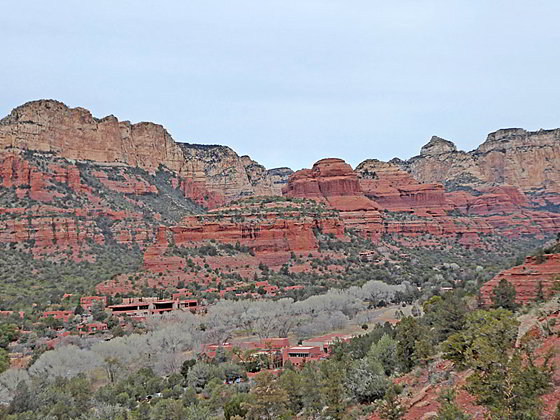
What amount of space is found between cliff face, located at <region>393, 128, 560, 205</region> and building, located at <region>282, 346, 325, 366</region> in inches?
4171

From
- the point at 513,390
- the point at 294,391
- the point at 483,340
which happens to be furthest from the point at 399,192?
the point at 513,390

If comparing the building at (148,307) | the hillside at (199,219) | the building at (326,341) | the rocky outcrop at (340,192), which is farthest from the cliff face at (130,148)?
the building at (326,341)

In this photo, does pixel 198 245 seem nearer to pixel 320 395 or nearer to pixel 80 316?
pixel 80 316

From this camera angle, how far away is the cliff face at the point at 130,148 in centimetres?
9394

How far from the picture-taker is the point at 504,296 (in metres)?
31.6

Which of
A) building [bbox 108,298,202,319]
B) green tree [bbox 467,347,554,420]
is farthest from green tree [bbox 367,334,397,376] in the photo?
building [bbox 108,298,202,319]

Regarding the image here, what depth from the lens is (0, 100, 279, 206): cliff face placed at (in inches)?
3698

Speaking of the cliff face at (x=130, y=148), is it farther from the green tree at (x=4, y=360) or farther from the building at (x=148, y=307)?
the green tree at (x=4, y=360)

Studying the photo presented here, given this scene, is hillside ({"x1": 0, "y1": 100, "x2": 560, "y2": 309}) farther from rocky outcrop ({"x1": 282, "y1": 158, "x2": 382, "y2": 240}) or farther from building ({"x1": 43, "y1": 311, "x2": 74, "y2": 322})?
building ({"x1": 43, "y1": 311, "x2": 74, "y2": 322})

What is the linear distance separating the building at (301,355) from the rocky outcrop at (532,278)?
11.6 metres

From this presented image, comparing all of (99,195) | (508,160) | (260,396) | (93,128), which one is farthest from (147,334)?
(508,160)

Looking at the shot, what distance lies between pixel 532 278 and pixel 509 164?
123 metres

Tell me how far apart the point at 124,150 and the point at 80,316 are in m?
67.4

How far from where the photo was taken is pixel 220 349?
4259 cm
